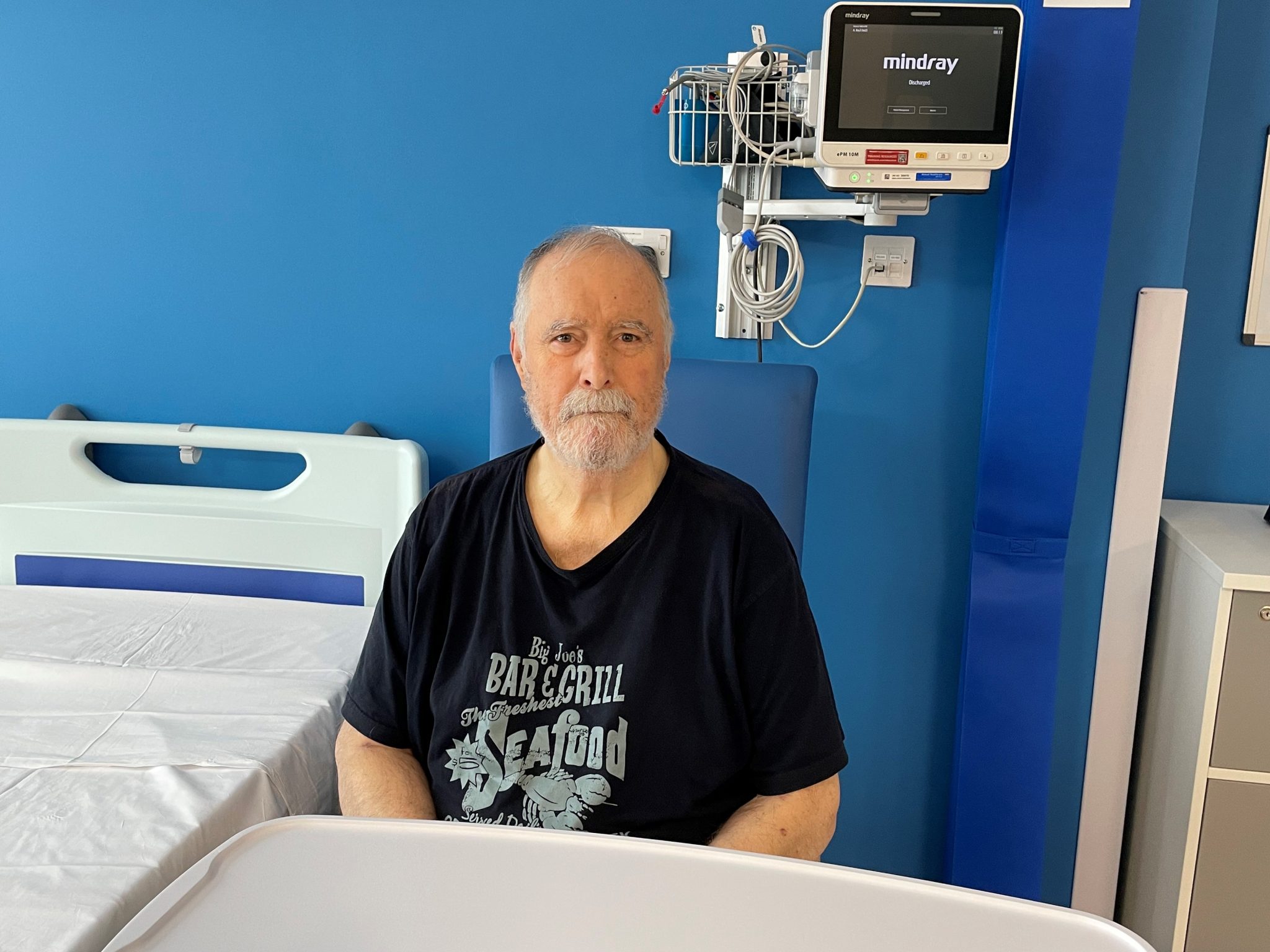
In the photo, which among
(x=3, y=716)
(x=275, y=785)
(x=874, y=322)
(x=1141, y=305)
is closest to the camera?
(x=275, y=785)

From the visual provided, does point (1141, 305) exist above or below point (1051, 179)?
below

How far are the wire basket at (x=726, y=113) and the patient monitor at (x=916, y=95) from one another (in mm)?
185

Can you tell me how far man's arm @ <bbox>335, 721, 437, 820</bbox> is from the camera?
1.27 metres

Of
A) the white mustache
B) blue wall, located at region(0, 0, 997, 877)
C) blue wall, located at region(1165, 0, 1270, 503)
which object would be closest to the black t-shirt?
the white mustache

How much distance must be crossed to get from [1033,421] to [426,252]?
3.97 ft

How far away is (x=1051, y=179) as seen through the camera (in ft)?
5.74

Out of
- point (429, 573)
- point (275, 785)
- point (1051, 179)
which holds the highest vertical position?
point (1051, 179)

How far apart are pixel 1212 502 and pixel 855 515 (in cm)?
70

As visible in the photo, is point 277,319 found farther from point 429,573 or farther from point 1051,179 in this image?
point 1051,179

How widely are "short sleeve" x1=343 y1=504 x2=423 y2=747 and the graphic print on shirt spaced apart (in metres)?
0.12

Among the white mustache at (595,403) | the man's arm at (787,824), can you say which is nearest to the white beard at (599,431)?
the white mustache at (595,403)

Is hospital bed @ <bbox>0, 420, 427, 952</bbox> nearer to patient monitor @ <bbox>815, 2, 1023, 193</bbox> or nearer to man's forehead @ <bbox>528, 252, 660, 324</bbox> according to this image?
man's forehead @ <bbox>528, 252, 660, 324</bbox>

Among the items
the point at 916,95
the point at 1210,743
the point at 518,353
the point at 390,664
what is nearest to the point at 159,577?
the point at 390,664

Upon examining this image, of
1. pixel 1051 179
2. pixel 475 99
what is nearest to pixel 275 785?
pixel 475 99
